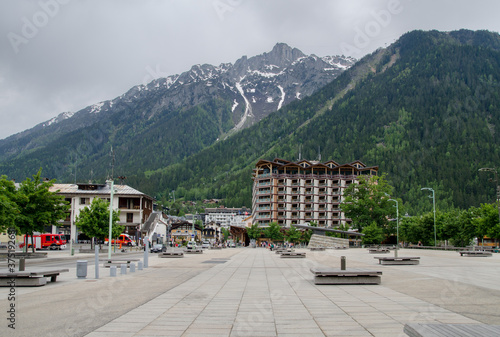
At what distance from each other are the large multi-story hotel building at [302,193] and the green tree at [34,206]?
291 feet

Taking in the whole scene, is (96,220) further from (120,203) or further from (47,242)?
(120,203)

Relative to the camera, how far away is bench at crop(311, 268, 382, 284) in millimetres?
15938

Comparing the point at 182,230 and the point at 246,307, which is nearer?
the point at 246,307

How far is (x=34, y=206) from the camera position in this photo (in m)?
36.9

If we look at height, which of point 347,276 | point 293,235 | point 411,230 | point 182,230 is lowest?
point 182,230

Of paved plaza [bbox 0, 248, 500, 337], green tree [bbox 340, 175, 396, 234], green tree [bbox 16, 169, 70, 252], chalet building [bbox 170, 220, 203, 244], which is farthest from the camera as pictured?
chalet building [bbox 170, 220, 203, 244]

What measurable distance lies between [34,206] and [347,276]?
3028 centimetres

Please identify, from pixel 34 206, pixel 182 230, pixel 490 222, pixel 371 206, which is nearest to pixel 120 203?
pixel 34 206

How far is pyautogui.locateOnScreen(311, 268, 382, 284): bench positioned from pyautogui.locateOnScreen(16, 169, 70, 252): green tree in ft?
96.2

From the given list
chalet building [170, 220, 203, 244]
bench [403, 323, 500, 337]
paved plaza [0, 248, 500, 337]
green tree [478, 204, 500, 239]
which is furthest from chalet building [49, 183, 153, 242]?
bench [403, 323, 500, 337]

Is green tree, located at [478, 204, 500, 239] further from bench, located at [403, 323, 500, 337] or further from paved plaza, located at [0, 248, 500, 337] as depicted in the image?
bench, located at [403, 323, 500, 337]

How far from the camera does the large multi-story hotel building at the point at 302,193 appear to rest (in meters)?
124

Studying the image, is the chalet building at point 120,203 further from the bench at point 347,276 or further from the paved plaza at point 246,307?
the bench at point 347,276

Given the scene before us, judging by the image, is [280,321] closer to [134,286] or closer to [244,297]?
[244,297]
